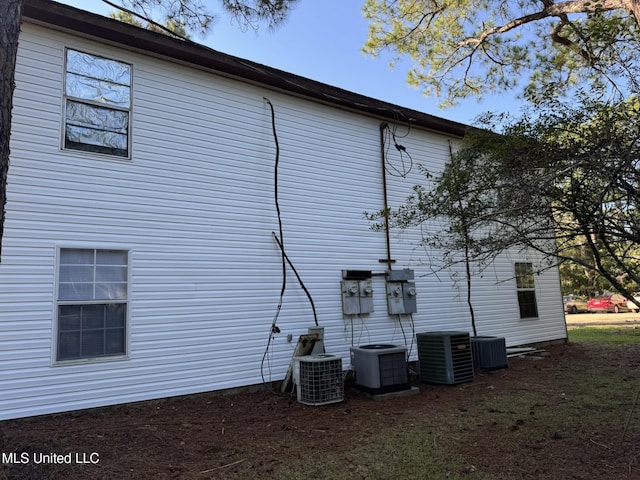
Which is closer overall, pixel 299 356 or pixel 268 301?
pixel 299 356

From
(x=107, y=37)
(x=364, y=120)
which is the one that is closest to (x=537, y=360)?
(x=364, y=120)

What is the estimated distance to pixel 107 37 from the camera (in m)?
5.64

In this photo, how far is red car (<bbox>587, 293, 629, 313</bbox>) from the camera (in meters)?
23.2

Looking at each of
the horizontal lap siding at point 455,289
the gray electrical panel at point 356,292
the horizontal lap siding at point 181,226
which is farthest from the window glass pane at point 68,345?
the horizontal lap siding at point 455,289

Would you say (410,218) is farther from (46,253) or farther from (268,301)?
(46,253)

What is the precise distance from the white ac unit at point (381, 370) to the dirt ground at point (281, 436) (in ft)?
0.68

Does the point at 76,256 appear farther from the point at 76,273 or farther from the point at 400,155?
the point at 400,155

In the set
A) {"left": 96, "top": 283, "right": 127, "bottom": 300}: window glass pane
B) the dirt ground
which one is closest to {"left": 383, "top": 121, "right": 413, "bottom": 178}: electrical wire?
the dirt ground

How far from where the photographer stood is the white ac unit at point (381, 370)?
5906 mm

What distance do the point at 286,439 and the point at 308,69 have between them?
20.0ft

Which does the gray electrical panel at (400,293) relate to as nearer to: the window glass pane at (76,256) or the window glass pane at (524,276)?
the window glass pane at (524,276)

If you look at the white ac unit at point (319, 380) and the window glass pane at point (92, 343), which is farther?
the white ac unit at point (319, 380)

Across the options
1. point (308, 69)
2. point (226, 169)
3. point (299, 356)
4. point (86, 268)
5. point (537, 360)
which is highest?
point (308, 69)

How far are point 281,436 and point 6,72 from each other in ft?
12.8
